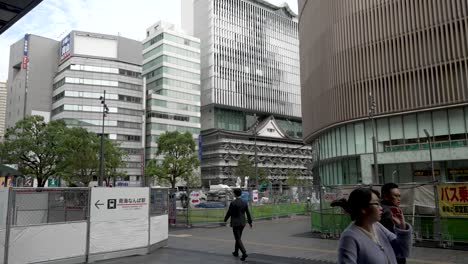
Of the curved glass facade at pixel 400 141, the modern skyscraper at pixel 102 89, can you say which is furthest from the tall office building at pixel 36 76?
the curved glass facade at pixel 400 141

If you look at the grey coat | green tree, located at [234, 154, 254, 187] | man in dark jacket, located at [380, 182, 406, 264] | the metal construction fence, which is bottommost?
the metal construction fence

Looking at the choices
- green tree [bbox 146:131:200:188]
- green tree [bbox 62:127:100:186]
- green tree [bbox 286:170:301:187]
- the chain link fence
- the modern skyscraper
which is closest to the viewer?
the chain link fence

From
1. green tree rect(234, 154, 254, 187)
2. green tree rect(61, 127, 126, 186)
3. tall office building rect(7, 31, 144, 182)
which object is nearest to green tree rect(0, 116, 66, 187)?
green tree rect(61, 127, 126, 186)

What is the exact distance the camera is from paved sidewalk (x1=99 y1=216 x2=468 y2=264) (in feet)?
36.1

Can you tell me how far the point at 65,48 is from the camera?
8631cm

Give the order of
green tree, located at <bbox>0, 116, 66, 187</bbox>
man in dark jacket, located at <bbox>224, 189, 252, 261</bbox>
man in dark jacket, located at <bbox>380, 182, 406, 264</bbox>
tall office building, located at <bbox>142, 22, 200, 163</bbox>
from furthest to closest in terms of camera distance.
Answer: tall office building, located at <bbox>142, 22, 200, 163</bbox>
green tree, located at <bbox>0, 116, 66, 187</bbox>
man in dark jacket, located at <bbox>224, 189, 252, 261</bbox>
man in dark jacket, located at <bbox>380, 182, 406, 264</bbox>

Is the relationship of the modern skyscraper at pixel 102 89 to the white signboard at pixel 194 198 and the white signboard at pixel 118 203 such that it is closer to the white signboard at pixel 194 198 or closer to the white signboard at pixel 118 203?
the white signboard at pixel 194 198

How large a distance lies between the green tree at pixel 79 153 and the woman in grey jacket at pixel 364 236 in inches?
1576

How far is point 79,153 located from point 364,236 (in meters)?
41.8

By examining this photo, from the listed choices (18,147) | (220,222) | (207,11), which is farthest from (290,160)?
(220,222)

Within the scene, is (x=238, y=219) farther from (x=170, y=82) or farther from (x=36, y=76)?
(x=36, y=76)

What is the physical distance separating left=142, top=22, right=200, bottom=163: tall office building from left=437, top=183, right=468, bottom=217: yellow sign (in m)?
76.1

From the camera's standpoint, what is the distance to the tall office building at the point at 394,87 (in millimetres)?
34197

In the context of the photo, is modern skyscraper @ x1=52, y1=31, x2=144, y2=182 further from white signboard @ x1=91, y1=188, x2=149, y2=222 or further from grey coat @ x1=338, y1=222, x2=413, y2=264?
grey coat @ x1=338, y1=222, x2=413, y2=264
